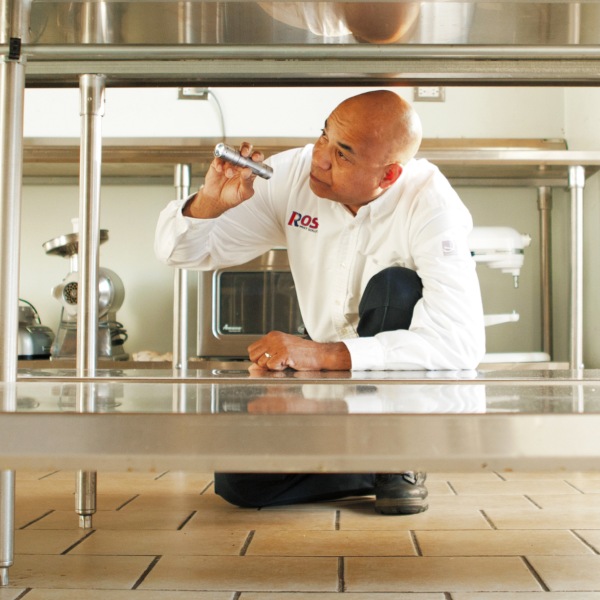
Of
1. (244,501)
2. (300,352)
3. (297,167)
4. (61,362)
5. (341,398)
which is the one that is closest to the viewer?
(341,398)

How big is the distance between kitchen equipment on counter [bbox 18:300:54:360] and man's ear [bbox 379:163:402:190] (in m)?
1.62

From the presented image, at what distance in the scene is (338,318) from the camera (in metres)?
1.68

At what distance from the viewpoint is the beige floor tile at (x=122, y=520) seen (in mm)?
1443

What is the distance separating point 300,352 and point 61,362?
1.62 m

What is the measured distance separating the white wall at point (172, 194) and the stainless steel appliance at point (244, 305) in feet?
1.46

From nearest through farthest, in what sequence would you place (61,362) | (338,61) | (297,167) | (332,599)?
(332,599) → (338,61) → (297,167) → (61,362)

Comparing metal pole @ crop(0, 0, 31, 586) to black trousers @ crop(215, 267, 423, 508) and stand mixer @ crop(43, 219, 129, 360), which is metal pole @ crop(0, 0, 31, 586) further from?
stand mixer @ crop(43, 219, 129, 360)

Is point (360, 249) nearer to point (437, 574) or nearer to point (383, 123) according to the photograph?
point (383, 123)

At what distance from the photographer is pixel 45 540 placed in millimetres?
1337

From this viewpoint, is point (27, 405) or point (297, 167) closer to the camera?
point (27, 405)

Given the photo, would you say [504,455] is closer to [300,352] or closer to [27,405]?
[27,405]

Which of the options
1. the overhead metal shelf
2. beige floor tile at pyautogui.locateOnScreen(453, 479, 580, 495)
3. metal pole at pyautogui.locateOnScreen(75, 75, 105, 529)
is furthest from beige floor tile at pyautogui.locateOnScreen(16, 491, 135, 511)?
the overhead metal shelf

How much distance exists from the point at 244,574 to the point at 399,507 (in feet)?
1.53

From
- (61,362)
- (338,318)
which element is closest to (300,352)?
(338,318)
